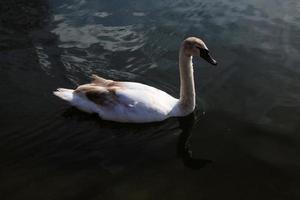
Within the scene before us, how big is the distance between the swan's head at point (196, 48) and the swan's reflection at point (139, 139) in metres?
1.04

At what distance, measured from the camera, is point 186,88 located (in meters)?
9.66

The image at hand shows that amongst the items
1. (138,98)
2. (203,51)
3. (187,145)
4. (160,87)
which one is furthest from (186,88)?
(187,145)

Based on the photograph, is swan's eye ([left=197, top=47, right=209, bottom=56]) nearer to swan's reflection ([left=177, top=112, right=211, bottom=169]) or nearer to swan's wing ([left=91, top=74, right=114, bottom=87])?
swan's reflection ([left=177, top=112, right=211, bottom=169])

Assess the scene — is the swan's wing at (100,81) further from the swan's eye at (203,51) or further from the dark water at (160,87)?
the swan's eye at (203,51)

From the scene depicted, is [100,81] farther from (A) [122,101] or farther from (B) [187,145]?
(B) [187,145]

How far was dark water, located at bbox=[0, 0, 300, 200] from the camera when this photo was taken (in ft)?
25.5

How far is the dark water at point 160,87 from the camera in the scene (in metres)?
7.77

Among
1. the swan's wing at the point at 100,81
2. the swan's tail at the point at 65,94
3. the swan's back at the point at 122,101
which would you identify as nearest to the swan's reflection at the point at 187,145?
the swan's back at the point at 122,101

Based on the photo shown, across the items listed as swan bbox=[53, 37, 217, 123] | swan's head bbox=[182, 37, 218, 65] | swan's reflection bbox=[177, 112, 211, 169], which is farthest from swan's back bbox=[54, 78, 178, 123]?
swan's head bbox=[182, 37, 218, 65]

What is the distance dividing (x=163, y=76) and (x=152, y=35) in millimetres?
1956

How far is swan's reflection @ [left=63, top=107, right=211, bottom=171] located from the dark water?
0.7 inches

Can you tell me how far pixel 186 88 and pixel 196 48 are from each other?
71 cm

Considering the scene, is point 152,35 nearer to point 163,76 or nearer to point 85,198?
point 163,76

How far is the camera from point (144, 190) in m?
7.57
